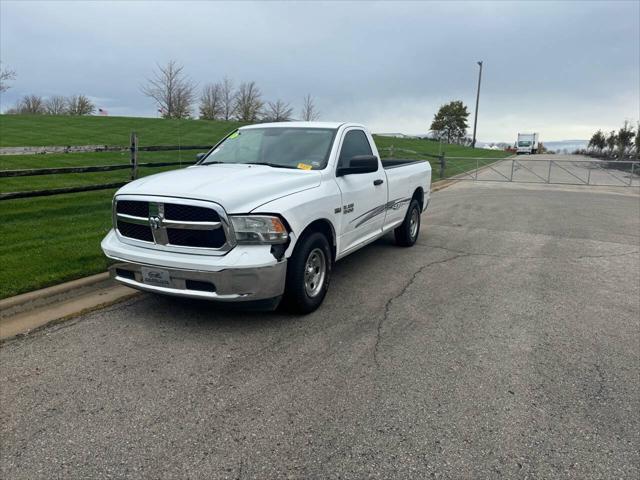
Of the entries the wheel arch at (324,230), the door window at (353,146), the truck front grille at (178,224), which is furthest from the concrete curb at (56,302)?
the door window at (353,146)

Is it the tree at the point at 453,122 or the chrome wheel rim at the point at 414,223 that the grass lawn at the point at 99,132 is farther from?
the tree at the point at 453,122

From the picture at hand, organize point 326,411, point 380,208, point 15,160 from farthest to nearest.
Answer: point 15,160, point 380,208, point 326,411

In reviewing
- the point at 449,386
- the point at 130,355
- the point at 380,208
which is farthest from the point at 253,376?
the point at 380,208

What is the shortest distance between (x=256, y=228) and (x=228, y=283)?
1.70 ft

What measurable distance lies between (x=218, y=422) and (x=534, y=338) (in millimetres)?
2912

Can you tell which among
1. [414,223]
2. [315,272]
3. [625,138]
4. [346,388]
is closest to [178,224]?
[315,272]

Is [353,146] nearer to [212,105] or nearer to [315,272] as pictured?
[315,272]

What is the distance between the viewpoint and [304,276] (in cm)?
441

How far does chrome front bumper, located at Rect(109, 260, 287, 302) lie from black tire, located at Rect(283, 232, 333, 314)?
0.15 m

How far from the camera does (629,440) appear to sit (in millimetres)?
2857

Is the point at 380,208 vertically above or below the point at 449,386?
above

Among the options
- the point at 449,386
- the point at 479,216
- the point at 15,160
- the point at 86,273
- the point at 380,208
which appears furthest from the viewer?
the point at 15,160

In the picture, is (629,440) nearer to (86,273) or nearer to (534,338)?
(534,338)

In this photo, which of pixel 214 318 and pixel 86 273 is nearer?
pixel 214 318
